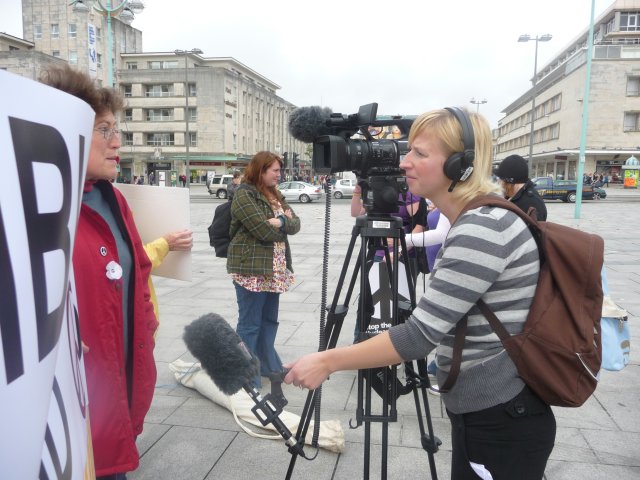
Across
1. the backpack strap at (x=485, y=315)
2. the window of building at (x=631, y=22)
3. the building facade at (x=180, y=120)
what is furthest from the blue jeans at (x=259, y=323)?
the window of building at (x=631, y=22)

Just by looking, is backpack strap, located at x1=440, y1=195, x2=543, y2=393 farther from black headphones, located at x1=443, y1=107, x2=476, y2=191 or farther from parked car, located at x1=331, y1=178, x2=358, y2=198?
parked car, located at x1=331, y1=178, x2=358, y2=198

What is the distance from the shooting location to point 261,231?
3.53 m

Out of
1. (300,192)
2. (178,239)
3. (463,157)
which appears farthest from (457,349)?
(300,192)

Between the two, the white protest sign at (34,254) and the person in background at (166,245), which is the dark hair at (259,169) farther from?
the white protest sign at (34,254)

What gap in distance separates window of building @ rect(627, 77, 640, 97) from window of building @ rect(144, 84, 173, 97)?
4705cm

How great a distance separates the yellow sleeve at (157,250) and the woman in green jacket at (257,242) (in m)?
1.19

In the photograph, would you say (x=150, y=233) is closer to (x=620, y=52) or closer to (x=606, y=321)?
(x=606, y=321)

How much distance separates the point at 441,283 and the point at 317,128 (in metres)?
1.10

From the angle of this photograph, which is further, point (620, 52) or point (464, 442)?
point (620, 52)

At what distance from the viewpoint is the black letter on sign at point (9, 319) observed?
0.56m

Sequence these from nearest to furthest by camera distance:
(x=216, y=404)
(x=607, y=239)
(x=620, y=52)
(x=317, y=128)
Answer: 1. (x=317, y=128)
2. (x=216, y=404)
3. (x=607, y=239)
4. (x=620, y=52)

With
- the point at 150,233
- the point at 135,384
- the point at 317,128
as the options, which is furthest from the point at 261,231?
the point at 135,384

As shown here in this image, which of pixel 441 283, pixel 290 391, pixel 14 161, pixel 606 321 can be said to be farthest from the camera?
pixel 290 391

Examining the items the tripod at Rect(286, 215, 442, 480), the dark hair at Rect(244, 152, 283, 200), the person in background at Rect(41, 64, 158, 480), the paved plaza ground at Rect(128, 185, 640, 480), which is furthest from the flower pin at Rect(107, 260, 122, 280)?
the dark hair at Rect(244, 152, 283, 200)
